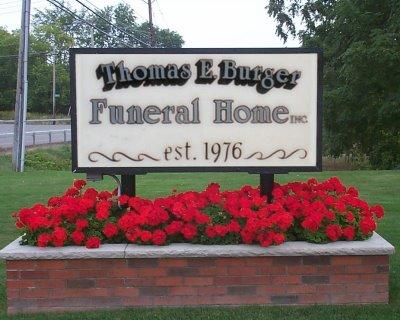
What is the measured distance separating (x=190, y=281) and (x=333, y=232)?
3.86ft

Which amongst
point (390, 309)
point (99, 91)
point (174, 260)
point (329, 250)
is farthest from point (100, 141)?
point (390, 309)

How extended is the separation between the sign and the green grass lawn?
1261mm

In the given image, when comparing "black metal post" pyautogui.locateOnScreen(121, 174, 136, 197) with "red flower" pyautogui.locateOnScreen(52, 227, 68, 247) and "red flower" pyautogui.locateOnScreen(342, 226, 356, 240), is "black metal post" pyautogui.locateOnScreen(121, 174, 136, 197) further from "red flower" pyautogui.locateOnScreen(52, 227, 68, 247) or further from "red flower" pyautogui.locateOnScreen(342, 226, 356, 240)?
"red flower" pyautogui.locateOnScreen(342, 226, 356, 240)

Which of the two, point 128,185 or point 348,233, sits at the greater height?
point 128,185

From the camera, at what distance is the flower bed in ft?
16.4

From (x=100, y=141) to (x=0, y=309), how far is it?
61.6 inches

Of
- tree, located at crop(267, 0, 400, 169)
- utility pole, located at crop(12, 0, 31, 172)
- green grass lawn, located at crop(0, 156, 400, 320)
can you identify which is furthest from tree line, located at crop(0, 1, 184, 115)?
green grass lawn, located at crop(0, 156, 400, 320)

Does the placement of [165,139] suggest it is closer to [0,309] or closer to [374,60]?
[0,309]

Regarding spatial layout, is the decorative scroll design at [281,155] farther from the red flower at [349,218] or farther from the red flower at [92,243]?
the red flower at [92,243]

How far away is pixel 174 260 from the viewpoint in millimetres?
4891

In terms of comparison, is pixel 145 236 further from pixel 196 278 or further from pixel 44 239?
pixel 44 239

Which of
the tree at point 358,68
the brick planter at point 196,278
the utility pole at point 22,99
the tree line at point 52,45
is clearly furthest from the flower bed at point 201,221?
the tree line at point 52,45

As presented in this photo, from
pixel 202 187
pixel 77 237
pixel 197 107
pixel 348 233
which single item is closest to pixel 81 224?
pixel 77 237

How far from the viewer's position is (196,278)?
491 cm
